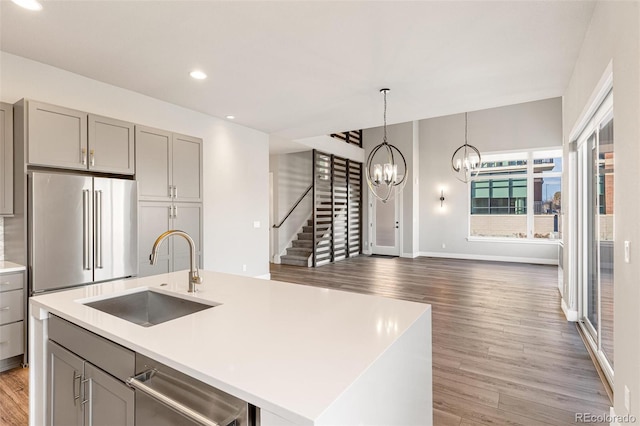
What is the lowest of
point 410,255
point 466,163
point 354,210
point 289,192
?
point 410,255

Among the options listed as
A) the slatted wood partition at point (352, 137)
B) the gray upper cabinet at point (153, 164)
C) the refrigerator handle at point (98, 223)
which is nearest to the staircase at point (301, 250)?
the slatted wood partition at point (352, 137)

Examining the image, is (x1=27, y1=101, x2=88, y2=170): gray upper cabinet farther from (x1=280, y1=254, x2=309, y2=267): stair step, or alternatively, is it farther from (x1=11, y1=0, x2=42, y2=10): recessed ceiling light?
(x1=280, y1=254, x2=309, y2=267): stair step

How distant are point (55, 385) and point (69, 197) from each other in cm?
188

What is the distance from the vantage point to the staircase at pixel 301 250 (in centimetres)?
806

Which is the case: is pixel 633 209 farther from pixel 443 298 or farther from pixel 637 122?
pixel 443 298

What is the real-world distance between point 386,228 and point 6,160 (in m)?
8.50

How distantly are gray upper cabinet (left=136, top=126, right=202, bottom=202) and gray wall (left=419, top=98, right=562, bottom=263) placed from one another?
7046 mm

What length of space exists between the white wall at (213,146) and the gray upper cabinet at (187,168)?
51 cm

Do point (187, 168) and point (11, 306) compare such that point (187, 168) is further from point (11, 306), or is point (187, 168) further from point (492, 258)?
point (492, 258)

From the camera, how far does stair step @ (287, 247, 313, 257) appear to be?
8.17 m

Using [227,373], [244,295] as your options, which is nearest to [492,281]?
[244,295]

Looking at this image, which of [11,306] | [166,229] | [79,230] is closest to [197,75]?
[166,229]

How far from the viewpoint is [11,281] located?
271 centimetres

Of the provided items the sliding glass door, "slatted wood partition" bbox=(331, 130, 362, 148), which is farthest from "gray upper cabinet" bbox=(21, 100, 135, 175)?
"slatted wood partition" bbox=(331, 130, 362, 148)
